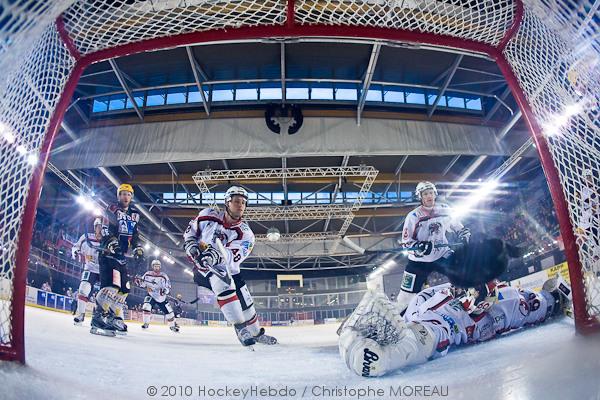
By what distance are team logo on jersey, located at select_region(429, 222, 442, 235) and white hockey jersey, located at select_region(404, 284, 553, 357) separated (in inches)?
32.6

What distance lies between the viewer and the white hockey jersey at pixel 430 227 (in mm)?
2982

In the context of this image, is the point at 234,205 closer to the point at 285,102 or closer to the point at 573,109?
the point at 573,109

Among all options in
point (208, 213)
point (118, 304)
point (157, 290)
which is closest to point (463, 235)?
point (208, 213)

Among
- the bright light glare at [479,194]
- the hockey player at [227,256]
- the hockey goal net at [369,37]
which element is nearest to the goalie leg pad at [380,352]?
the hockey goal net at [369,37]

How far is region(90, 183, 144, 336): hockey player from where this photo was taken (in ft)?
10.9

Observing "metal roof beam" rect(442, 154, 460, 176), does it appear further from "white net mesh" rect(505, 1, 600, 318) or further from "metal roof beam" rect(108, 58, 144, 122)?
"metal roof beam" rect(108, 58, 144, 122)

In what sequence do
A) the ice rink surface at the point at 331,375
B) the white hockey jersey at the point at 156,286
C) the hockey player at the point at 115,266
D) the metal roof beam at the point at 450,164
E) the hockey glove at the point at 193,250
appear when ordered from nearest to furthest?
the ice rink surface at the point at 331,375 → the hockey glove at the point at 193,250 → the hockey player at the point at 115,266 → the white hockey jersey at the point at 156,286 → the metal roof beam at the point at 450,164

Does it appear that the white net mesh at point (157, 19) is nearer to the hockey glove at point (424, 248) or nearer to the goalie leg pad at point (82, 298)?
the hockey glove at point (424, 248)

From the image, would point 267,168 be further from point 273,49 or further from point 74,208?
point 74,208

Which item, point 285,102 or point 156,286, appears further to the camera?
point 156,286

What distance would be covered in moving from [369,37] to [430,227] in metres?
1.81

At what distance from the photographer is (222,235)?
270 centimetres

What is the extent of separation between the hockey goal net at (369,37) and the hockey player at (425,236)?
1.14 m

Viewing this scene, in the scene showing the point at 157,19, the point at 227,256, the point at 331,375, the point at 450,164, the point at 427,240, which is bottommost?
the point at 331,375
